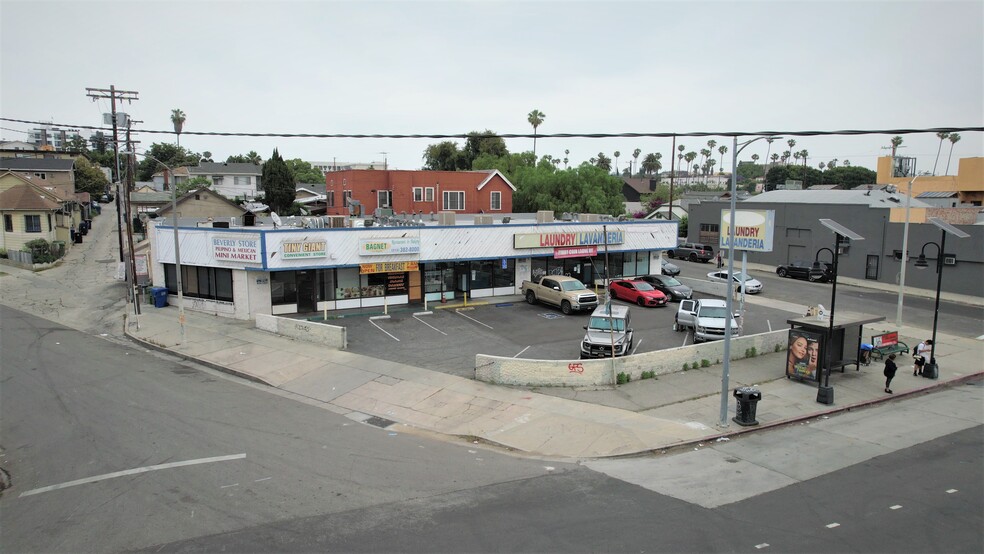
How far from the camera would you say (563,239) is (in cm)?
3497

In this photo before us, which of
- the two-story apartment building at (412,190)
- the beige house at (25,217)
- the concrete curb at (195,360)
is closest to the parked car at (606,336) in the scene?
the concrete curb at (195,360)

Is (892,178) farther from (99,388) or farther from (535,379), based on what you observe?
(99,388)

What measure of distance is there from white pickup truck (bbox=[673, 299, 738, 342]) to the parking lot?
1.82ft

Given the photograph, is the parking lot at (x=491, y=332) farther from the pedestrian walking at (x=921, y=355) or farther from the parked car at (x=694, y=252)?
the parked car at (x=694, y=252)

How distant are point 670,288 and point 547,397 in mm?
18106

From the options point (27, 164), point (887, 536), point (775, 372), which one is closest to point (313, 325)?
point (775, 372)

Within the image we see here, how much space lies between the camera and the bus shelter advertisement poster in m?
19.7

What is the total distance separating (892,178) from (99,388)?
74254 millimetres

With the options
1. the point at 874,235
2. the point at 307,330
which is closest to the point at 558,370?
the point at 307,330

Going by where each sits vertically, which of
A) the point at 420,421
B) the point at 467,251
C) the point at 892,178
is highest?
the point at 892,178

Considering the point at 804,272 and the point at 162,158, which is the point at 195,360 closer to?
the point at 804,272

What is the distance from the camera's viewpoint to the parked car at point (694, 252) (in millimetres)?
54719

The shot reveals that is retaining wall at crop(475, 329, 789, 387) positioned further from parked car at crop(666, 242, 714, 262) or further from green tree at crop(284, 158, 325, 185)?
green tree at crop(284, 158, 325, 185)

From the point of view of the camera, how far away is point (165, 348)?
24.0 metres
